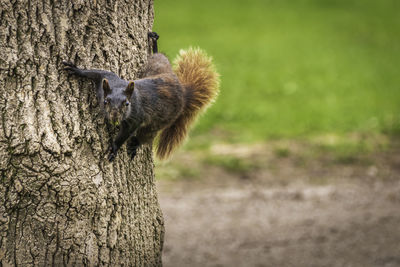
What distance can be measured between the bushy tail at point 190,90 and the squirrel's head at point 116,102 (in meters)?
0.82

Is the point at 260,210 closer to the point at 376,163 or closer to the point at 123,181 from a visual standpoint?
the point at 376,163

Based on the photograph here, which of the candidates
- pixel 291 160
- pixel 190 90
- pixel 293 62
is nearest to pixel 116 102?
pixel 190 90

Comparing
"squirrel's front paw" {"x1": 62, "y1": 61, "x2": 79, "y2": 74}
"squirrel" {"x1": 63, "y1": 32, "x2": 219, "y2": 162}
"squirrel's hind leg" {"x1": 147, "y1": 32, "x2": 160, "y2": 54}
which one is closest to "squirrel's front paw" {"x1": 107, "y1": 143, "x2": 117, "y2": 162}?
"squirrel" {"x1": 63, "y1": 32, "x2": 219, "y2": 162}

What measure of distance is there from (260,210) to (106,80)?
3.16 m

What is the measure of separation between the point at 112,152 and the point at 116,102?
38 cm

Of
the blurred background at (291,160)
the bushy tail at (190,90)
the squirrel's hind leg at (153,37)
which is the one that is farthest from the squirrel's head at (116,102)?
the blurred background at (291,160)

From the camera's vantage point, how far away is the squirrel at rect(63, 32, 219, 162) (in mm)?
2158

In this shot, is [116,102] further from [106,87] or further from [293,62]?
[293,62]

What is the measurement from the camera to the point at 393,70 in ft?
31.4

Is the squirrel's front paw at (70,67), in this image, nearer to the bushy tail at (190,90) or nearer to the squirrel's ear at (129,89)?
the squirrel's ear at (129,89)

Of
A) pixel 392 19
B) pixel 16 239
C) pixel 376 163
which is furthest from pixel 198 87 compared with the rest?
pixel 392 19

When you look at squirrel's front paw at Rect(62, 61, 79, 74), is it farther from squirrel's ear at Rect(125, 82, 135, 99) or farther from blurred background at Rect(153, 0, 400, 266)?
blurred background at Rect(153, 0, 400, 266)

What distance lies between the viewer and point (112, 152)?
7.81ft

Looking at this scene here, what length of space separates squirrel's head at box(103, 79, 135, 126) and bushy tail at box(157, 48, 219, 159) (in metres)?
0.82
